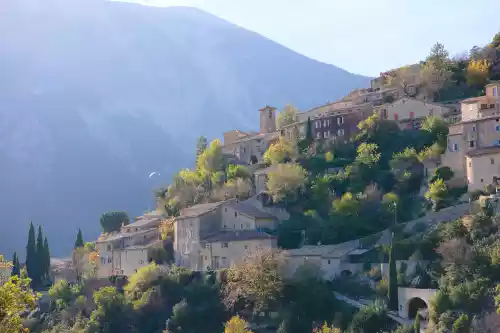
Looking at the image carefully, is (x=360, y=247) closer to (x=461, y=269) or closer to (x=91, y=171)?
(x=461, y=269)

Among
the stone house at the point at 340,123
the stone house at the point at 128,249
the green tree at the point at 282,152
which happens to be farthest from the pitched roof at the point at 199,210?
the stone house at the point at 340,123

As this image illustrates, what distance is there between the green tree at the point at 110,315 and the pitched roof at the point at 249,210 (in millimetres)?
10322

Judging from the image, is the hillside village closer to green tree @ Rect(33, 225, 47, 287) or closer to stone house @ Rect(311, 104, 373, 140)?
stone house @ Rect(311, 104, 373, 140)

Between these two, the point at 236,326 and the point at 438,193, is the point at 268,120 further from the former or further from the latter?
the point at 236,326

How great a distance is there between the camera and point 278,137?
71750 mm

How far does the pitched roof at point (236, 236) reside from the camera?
5444 centimetres

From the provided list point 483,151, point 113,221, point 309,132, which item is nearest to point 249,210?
point 309,132

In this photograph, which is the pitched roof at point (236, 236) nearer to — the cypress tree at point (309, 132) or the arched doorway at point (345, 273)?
the arched doorway at point (345, 273)

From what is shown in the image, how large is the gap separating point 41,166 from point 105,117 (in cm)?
2961

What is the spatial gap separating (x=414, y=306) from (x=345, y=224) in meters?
11.2

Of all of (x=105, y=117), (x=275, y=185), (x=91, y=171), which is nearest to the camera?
(x=275, y=185)

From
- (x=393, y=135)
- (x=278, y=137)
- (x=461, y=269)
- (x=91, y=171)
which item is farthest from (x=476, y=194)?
(x=91, y=171)

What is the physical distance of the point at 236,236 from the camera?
55.8 meters

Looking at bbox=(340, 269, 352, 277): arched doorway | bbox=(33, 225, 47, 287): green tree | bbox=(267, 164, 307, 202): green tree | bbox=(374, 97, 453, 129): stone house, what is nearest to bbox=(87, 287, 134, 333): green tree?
bbox=(267, 164, 307, 202): green tree
